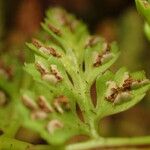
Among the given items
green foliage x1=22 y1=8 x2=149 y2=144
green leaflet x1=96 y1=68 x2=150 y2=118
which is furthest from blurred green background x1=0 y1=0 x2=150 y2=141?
green leaflet x1=96 y1=68 x2=150 y2=118

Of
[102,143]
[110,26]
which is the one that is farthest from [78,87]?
[110,26]

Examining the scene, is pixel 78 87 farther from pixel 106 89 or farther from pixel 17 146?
pixel 17 146

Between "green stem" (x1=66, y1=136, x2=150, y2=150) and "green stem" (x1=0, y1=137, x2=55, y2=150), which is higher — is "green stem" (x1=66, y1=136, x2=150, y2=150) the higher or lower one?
the higher one

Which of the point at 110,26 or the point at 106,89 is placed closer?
the point at 106,89

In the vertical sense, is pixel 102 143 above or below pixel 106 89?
below

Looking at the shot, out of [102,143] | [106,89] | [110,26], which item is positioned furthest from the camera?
[110,26]

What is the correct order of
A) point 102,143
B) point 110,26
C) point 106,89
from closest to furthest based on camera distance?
point 102,143 < point 106,89 < point 110,26

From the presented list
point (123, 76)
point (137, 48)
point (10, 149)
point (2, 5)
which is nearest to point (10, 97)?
point (10, 149)

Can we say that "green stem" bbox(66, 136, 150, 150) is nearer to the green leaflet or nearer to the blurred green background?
the green leaflet

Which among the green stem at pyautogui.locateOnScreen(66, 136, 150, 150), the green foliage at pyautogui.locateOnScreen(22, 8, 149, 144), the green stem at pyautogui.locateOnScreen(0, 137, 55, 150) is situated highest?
the green foliage at pyautogui.locateOnScreen(22, 8, 149, 144)
